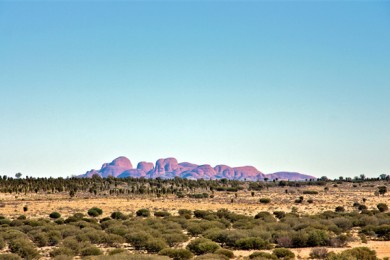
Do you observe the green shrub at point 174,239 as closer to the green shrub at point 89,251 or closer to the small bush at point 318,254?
the green shrub at point 89,251

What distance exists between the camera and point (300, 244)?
26.4 metres

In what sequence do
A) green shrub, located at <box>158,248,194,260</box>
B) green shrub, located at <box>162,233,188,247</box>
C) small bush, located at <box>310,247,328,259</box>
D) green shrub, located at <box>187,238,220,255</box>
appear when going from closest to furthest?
green shrub, located at <box>158,248,194,260</box> < small bush, located at <box>310,247,328,259</box> < green shrub, located at <box>187,238,220,255</box> < green shrub, located at <box>162,233,188,247</box>

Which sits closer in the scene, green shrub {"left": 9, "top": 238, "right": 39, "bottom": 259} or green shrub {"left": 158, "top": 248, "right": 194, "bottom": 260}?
green shrub {"left": 158, "top": 248, "right": 194, "bottom": 260}

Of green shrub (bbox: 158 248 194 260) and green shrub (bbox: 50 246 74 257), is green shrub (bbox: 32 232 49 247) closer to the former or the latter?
green shrub (bbox: 50 246 74 257)

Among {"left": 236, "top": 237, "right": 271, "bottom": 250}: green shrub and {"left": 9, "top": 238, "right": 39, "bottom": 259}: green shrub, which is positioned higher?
{"left": 9, "top": 238, "right": 39, "bottom": 259}: green shrub

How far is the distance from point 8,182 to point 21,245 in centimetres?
8577

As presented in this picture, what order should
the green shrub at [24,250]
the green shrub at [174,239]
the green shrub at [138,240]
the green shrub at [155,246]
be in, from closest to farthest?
the green shrub at [24,250] → the green shrub at [155,246] → the green shrub at [138,240] → the green shrub at [174,239]

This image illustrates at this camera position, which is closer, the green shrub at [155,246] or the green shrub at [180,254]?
the green shrub at [180,254]

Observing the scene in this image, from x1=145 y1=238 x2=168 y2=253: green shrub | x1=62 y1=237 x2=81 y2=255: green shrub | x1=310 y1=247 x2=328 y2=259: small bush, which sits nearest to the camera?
x1=310 y1=247 x2=328 y2=259: small bush

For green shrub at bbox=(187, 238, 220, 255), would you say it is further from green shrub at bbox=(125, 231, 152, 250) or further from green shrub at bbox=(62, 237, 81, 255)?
green shrub at bbox=(62, 237, 81, 255)

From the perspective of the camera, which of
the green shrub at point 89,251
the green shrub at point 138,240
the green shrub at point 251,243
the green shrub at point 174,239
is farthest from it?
the green shrub at point 174,239

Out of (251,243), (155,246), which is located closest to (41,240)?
(155,246)

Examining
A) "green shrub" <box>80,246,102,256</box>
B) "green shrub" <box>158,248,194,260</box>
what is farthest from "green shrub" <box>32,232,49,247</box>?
"green shrub" <box>158,248,194,260</box>

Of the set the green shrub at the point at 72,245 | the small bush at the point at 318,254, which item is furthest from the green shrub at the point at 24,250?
the small bush at the point at 318,254
